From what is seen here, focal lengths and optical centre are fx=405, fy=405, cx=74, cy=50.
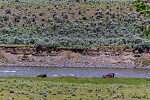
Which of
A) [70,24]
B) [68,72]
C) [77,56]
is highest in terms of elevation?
[70,24]

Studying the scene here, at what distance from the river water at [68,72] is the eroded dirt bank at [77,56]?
12.8ft

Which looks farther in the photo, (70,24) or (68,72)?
(70,24)

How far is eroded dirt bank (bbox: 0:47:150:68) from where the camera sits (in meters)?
51.6

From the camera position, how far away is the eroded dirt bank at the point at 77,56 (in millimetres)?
51625

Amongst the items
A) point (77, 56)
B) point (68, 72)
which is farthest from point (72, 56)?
point (68, 72)

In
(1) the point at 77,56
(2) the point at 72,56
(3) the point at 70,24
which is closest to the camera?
(2) the point at 72,56

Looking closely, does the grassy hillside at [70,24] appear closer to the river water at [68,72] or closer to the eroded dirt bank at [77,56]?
the eroded dirt bank at [77,56]

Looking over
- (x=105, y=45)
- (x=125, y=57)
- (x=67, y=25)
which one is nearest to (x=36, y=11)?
(x=67, y=25)

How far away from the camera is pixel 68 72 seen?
145ft

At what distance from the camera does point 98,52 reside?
5294cm

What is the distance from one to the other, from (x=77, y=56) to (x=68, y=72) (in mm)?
8530

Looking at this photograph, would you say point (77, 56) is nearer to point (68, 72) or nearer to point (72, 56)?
point (72, 56)

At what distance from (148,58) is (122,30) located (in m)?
15.4

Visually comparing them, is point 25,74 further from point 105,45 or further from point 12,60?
point 105,45
